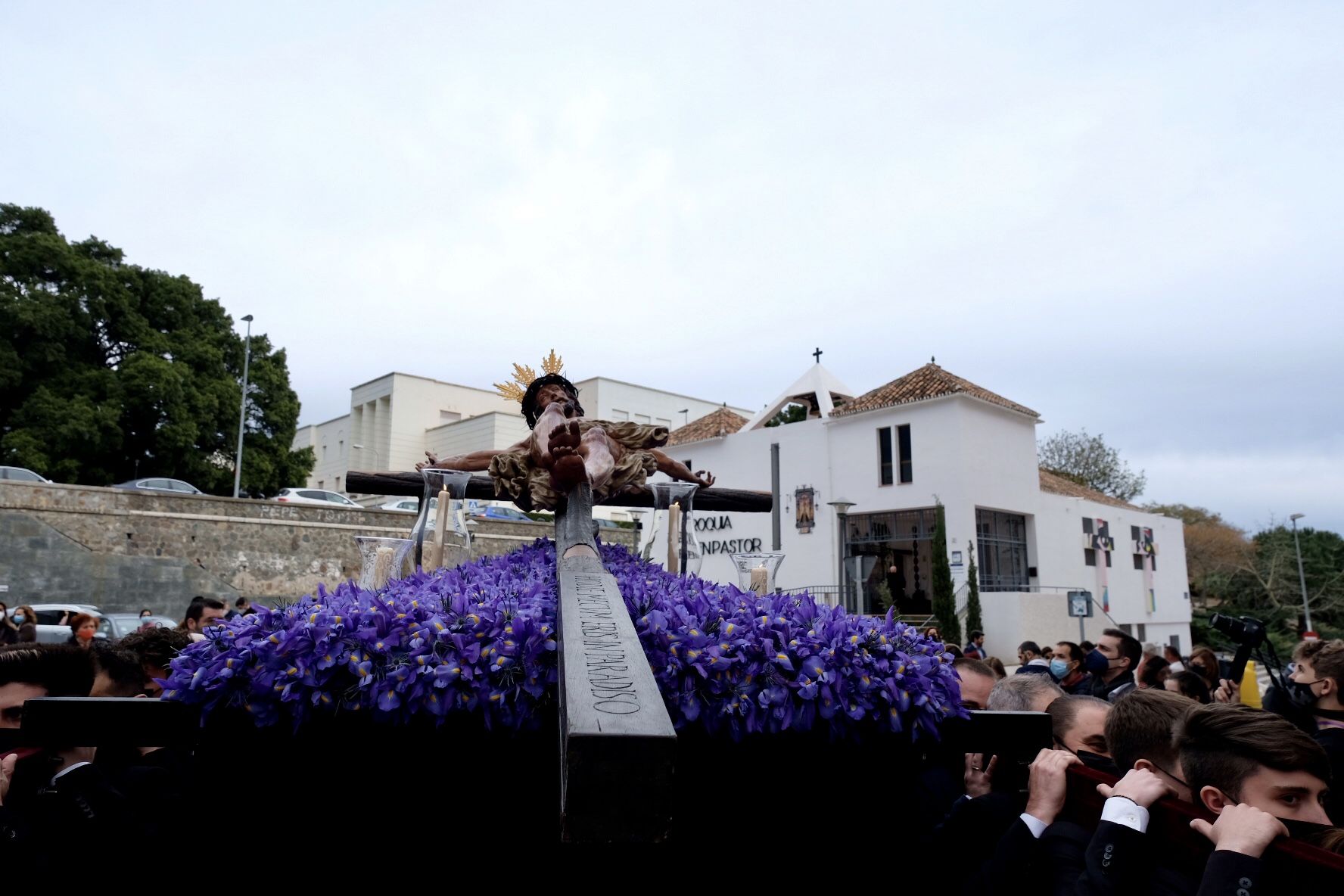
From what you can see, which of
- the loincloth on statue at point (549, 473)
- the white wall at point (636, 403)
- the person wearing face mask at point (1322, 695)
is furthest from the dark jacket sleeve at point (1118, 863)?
the white wall at point (636, 403)

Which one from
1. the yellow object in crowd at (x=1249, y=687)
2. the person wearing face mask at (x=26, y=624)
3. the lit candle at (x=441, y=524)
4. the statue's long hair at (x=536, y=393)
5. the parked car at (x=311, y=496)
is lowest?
the yellow object in crowd at (x=1249, y=687)

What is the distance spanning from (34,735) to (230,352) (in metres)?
36.6

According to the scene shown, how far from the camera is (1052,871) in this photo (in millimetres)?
2363

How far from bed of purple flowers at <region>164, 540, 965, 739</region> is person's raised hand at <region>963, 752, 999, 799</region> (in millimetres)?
554

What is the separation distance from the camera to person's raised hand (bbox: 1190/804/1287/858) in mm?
1835

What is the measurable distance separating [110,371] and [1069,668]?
31659 millimetres

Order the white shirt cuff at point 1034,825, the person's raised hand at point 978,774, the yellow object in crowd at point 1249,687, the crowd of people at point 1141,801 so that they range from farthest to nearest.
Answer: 1. the yellow object in crowd at point 1249,687
2. the person's raised hand at point 978,774
3. the white shirt cuff at point 1034,825
4. the crowd of people at point 1141,801

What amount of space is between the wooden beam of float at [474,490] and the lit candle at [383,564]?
293mm

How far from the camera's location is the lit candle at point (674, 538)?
15.2 feet

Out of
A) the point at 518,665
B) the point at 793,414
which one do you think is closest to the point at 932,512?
the point at 793,414

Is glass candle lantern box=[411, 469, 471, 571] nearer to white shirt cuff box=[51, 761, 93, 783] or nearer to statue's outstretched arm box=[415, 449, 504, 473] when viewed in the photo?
statue's outstretched arm box=[415, 449, 504, 473]

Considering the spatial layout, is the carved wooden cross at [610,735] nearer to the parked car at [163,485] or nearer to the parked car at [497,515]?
the parked car at [163,485]

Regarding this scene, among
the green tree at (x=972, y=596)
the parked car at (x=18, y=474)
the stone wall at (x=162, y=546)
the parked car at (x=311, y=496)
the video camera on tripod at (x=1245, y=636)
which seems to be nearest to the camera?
the video camera on tripod at (x=1245, y=636)

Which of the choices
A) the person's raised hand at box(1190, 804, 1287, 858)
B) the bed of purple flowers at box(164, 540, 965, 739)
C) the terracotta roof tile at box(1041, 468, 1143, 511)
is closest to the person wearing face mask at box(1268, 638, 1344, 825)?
the person's raised hand at box(1190, 804, 1287, 858)
